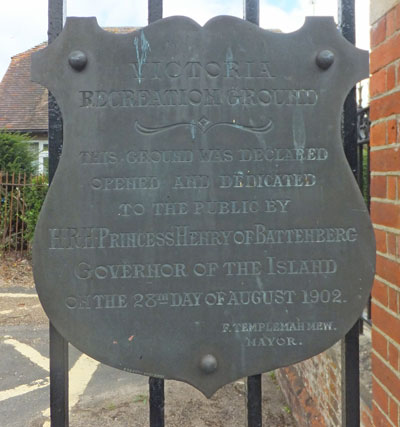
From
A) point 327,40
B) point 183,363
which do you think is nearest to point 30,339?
point 183,363

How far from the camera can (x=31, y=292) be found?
6.97 metres

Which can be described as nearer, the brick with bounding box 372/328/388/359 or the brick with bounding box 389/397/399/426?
the brick with bounding box 389/397/399/426

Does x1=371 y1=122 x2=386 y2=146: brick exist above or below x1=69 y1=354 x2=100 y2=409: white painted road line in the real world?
above

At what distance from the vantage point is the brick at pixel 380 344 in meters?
1.68

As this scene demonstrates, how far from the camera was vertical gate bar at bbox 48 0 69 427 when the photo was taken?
151 centimetres

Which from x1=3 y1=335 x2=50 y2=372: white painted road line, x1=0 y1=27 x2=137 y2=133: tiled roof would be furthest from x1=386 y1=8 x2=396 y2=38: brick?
x1=0 y1=27 x2=137 y2=133: tiled roof

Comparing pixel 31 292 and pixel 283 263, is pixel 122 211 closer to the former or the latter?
pixel 283 263

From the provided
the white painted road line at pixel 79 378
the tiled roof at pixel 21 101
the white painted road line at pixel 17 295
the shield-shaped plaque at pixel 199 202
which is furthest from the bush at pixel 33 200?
the shield-shaped plaque at pixel 199 202

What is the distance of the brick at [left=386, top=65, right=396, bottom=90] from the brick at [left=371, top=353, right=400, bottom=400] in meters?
1.16

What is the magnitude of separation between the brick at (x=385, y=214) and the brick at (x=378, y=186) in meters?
0.04

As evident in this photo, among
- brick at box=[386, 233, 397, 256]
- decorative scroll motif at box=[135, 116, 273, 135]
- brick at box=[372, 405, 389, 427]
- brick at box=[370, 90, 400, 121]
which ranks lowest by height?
brick at box=[372, 405, 389, 427]

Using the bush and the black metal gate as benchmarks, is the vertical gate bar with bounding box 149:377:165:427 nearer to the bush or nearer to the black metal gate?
the black metal gate

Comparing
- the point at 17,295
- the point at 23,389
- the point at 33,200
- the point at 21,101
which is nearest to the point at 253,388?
the point at 23,389

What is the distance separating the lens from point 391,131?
163 centimetres
